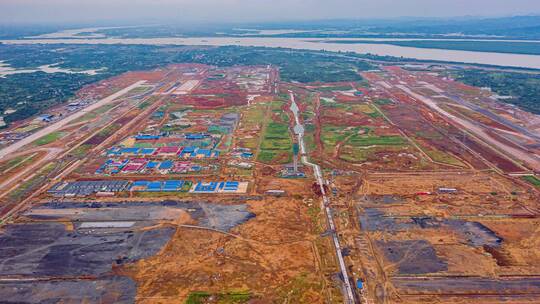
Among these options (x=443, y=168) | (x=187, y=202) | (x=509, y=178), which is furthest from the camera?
(x=443, y=168)

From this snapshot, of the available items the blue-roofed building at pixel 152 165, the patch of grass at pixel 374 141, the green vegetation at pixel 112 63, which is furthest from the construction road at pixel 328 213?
the green vegetation at pixel 112 63

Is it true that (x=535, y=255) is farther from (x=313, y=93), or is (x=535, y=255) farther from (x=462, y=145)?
(x=313, y=93)

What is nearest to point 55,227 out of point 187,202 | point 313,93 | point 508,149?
point 187,202

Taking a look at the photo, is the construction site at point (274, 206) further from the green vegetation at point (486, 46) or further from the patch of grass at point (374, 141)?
the green vegetation at point (486, 46)

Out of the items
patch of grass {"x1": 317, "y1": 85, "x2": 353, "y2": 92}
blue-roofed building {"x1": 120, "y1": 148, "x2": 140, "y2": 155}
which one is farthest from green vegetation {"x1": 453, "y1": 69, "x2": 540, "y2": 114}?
blue-roofed building {"x1": 120, "y1": 148, "x2": 140, "y2": 155}

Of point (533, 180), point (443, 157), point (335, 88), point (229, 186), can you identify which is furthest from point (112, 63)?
point (533, 180)

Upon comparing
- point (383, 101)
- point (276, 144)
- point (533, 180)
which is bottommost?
point (533, 180)

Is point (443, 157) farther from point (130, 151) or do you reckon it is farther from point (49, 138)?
point (49, 138)
